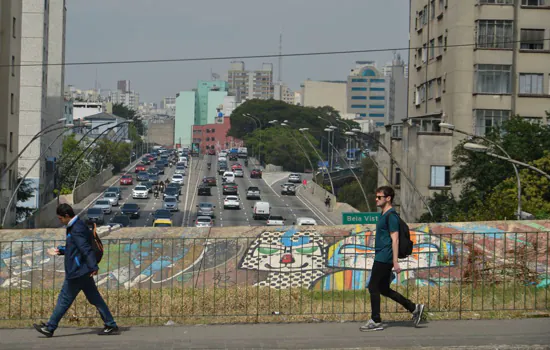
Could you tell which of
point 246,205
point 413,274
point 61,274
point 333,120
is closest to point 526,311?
point 413,274

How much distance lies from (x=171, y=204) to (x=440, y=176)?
89.9 feet

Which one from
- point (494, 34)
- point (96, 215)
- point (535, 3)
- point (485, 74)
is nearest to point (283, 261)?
point (485, 74)

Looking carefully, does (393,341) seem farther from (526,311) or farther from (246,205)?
(246,205)

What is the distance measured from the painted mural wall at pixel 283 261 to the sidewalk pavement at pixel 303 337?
174cm

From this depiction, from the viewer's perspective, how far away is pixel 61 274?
12297 mm

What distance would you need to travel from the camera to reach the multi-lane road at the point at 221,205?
2653 inches

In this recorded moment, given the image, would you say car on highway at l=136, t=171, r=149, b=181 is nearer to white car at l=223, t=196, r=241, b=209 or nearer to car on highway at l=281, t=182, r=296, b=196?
car on highway at l=281, t=182, r=296, b=196

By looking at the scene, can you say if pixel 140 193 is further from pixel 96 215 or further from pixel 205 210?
pixel 96 215

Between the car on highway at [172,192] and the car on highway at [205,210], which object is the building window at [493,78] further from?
the car on highway at [172,192]

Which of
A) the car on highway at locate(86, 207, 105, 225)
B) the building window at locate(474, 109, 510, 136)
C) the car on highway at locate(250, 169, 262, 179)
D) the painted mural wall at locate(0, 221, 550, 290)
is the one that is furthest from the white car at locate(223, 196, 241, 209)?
the painted mural wall at locate(0, 221, 550, 290)

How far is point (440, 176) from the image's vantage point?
184ft

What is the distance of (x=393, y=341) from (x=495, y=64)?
47693mm

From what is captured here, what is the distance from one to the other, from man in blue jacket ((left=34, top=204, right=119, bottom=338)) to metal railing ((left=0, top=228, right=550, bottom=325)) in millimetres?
1111

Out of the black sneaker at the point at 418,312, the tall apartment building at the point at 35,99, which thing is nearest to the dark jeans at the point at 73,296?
the black sneaker at the point at 418,312
